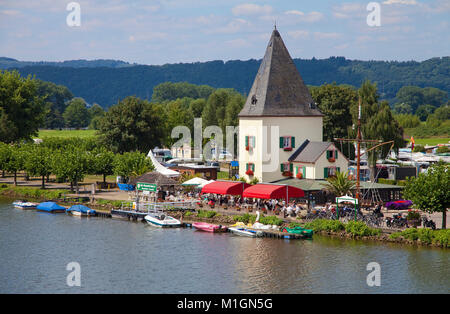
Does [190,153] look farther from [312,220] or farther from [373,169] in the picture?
[312,220]

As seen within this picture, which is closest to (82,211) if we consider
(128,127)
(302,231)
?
(302,231)

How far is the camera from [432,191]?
54406mm

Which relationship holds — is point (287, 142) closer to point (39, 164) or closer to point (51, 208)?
point (51, 208)

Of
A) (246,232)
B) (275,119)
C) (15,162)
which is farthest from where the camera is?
(15,162)

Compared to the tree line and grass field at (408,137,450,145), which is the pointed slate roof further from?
grass field at (408,137,450,145)

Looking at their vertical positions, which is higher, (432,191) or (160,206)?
(432,191)

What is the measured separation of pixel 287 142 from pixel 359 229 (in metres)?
22.3

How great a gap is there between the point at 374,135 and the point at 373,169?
4352mm

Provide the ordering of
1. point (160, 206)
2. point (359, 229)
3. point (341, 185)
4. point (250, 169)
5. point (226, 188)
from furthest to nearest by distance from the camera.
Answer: point (250, 169), point (160, 206), point (226, 188), point (341, 185), point (359, 229)

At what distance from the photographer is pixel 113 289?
4453 cm

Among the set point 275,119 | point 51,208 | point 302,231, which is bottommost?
point 51,208

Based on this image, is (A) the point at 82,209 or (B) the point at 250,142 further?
(B) the point at 250,142

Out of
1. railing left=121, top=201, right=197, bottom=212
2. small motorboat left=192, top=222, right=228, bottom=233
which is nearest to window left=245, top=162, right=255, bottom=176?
railing left=121, top=201, right=197, bottom=212

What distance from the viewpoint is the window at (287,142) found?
7819 cm
